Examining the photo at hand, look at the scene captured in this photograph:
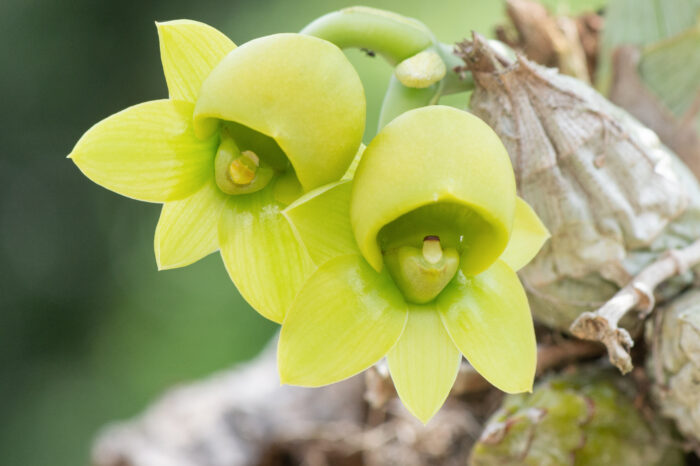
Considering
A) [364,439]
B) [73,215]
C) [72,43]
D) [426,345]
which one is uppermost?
[426,345]

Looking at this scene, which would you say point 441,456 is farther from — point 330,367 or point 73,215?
point 73,215

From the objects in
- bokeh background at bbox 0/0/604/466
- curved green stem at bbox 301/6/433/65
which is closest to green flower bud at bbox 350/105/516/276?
curved green stem at bbox 301/6/433/65

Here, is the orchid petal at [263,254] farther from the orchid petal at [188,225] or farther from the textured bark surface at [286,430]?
the textured bark surface at [286,430]

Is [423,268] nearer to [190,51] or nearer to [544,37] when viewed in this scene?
[190,51]

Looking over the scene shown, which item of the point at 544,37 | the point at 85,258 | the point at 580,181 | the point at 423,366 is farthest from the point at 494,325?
the point at 85,258

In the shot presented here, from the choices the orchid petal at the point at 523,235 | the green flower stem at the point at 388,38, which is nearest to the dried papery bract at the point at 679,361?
the orchid petal at the point at 523,235

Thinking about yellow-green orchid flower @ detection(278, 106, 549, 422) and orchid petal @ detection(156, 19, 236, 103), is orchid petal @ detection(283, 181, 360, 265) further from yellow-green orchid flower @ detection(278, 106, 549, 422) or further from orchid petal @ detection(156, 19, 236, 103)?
orchid petal @ detection(156, 19, 236, 103)

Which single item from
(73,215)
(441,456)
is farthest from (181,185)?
(73,215)
